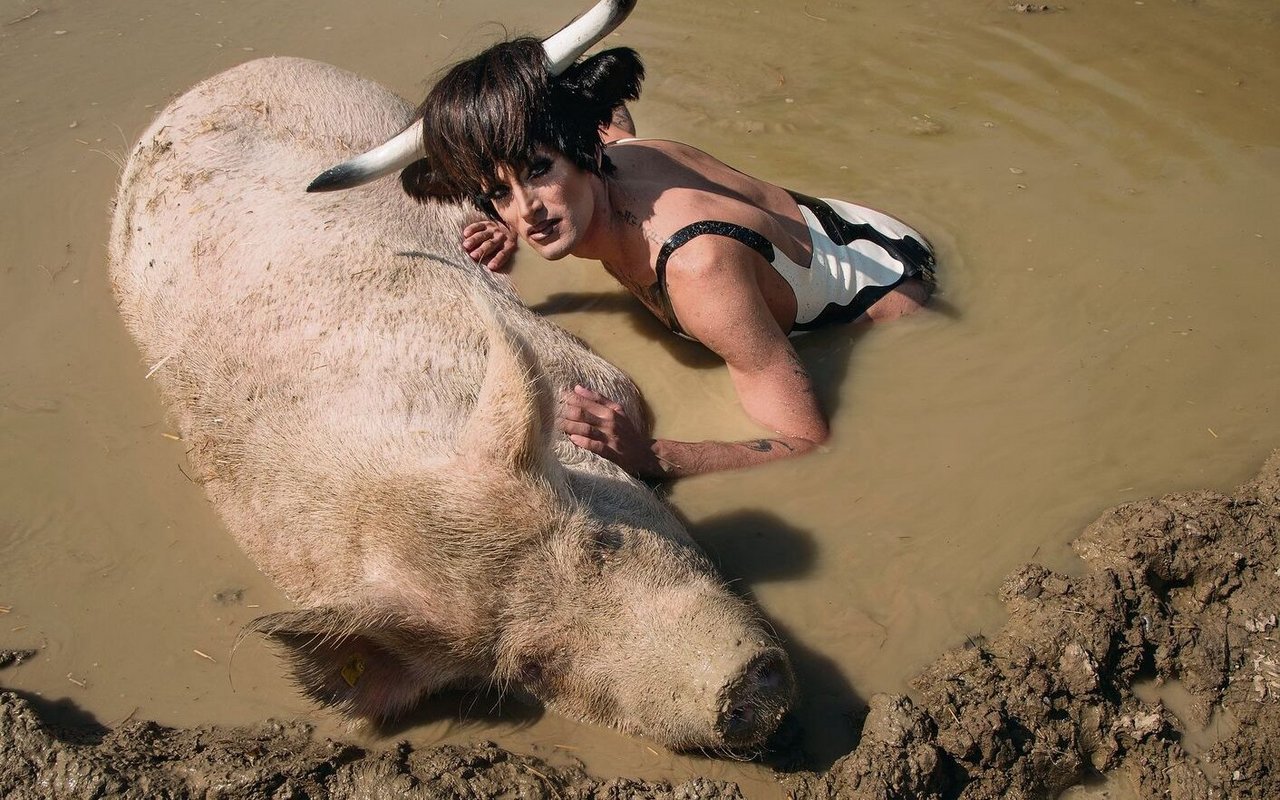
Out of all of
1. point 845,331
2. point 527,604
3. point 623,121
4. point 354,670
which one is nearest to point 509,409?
point 527,604

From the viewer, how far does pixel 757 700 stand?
266 cm

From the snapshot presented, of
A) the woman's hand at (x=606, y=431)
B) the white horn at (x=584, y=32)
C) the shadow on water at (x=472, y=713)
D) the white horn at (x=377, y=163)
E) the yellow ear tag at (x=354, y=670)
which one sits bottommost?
the shadow on water at (x=472, y=713)

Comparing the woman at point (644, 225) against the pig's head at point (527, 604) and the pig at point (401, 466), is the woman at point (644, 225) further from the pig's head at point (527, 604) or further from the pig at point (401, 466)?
the pig's head at point (527, 604)

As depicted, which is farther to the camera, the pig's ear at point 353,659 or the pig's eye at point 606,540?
the pig's eye at point 606,540

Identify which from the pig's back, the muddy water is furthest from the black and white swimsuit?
the pig's back

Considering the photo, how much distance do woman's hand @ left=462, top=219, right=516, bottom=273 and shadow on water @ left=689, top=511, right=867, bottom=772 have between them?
5.76 feet

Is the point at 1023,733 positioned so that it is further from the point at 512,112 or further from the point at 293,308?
the point at 293,308

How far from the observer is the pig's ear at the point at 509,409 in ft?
9.06

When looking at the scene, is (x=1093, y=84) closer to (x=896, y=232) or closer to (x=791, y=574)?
(x=896, y=232)

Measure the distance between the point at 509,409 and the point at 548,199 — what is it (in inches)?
39.9

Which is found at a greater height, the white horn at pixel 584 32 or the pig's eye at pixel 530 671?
the white horn at pixel 584 32

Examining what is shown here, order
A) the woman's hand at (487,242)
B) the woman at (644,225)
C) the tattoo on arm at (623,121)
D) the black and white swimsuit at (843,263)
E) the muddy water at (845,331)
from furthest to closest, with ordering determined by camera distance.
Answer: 1. the tattoo on arm at (623,121)
2. the woman's hand at (487,242)
3. the black and white swimsuit at (843,263)
4. the woman at (644,225)
5. the muddy water at (845,331)

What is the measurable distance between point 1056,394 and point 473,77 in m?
2.47

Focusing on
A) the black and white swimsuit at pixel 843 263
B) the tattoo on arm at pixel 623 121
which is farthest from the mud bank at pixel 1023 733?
the tattoo on arm at pixel 623 121
